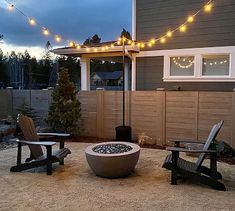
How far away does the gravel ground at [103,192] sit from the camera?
4.03 m

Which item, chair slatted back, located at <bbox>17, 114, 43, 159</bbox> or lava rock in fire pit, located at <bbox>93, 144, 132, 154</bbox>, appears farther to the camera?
chair slatted back, located at <bbox>17, 114, 43, 159</bbox>

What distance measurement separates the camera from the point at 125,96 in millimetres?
8906

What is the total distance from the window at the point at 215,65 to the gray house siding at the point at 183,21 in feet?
1.28

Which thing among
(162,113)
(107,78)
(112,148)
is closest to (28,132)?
(112,148)

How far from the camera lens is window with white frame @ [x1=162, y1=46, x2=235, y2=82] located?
30.1ft

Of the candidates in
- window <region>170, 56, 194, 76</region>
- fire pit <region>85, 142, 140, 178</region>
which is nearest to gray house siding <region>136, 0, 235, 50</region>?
window <region>170, 56, 194, 76</region>

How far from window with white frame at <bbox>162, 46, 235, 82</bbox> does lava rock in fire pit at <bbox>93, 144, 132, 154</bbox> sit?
4.70m

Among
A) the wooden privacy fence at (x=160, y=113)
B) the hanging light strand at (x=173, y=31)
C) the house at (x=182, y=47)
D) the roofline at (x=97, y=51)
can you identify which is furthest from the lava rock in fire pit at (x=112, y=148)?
the roofline at (x=97, y=51)

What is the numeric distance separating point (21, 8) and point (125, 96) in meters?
3.80

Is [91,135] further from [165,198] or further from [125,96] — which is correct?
[165,198]

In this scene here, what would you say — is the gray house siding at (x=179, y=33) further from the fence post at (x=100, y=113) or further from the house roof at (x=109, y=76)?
the house roof at (x=109, y=76)

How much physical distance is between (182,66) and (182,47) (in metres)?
0.59

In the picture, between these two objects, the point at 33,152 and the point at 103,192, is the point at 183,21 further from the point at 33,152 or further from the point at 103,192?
the point at 103,192

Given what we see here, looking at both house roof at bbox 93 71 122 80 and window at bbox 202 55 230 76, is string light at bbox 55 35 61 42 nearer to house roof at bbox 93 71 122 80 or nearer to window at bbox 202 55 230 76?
window at bbox 202 55 230 76
